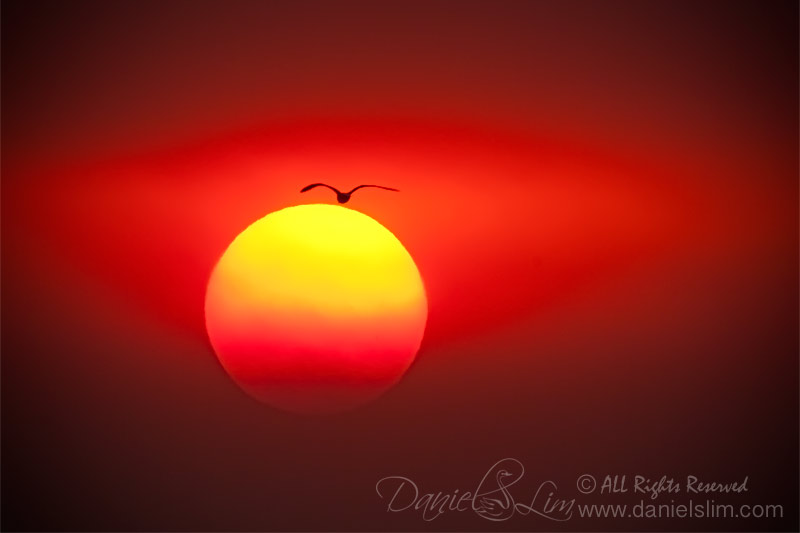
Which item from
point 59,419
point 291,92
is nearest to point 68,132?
point 291,92

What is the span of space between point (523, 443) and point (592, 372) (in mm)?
204

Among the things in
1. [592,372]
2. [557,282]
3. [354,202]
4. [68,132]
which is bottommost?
[592,372]

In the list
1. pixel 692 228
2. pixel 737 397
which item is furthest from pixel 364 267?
pixel 737 397

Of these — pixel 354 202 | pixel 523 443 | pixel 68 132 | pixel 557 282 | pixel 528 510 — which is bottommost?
pixel 528 510

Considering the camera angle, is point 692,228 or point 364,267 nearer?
point 364,267

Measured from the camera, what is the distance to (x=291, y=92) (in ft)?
4.91

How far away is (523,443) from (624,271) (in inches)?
16.1

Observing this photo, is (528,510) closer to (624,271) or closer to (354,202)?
(624,271)

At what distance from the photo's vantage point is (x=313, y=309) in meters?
1.14

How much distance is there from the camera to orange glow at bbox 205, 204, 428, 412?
3.75 ft

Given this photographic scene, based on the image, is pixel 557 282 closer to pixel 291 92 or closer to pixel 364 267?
pixel 364 267

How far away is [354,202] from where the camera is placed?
1.49 m

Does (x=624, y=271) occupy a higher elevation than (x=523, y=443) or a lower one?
higher

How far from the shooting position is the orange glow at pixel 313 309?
1.14m
